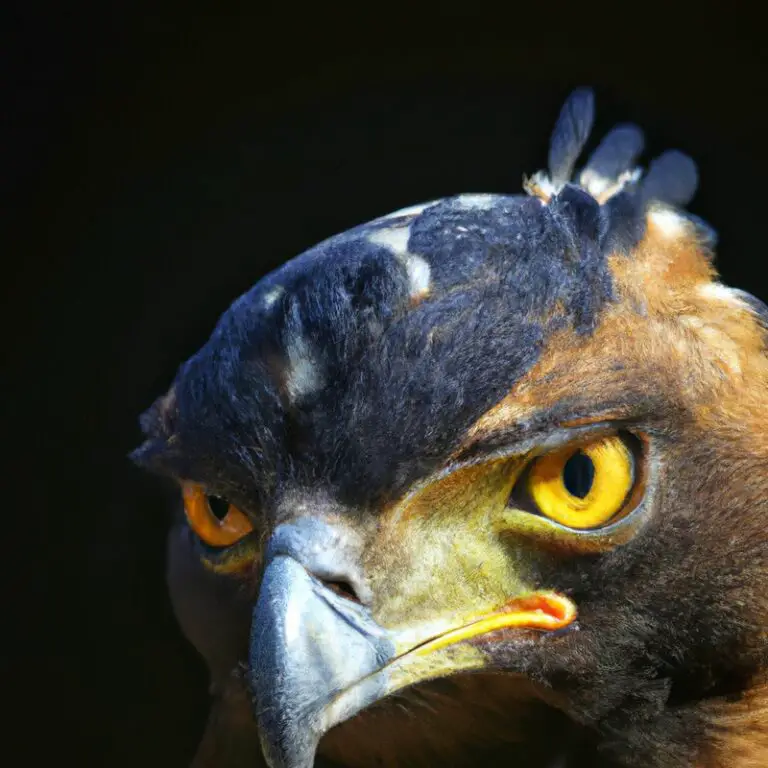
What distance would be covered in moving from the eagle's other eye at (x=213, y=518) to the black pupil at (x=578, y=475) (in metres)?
0.62

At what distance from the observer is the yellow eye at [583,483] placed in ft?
4.83

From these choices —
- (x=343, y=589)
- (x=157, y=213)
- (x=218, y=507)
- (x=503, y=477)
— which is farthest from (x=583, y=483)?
(x=157, y=213)

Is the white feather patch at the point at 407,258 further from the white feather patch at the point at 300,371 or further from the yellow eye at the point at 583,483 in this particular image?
the yellow eye at the point at 583,483

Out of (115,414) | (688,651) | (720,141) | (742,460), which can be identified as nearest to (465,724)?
(688,651)

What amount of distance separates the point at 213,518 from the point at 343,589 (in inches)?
19.7

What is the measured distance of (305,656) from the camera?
1313mm

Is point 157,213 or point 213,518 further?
point 157,213

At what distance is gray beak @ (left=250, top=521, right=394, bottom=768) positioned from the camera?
131cm

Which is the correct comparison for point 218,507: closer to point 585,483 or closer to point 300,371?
point 300,371

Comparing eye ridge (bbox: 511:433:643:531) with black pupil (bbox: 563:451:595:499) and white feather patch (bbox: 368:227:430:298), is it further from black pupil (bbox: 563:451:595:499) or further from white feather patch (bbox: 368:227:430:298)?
white feather patch (bbox: 368:227:430:298)

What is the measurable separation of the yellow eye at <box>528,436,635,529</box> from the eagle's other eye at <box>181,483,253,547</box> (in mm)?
585

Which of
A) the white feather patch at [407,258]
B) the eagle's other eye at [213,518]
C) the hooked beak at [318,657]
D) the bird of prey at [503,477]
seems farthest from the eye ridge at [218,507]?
the white feather patch at [407,258]

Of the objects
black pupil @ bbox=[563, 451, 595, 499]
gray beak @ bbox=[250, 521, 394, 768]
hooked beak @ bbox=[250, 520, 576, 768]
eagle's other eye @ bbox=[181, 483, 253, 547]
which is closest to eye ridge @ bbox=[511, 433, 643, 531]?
black pupil @ bbox=[563, 451, 595, 499]

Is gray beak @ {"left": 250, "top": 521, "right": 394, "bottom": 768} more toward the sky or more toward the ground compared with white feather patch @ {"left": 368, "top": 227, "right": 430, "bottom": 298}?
more toward the ground
